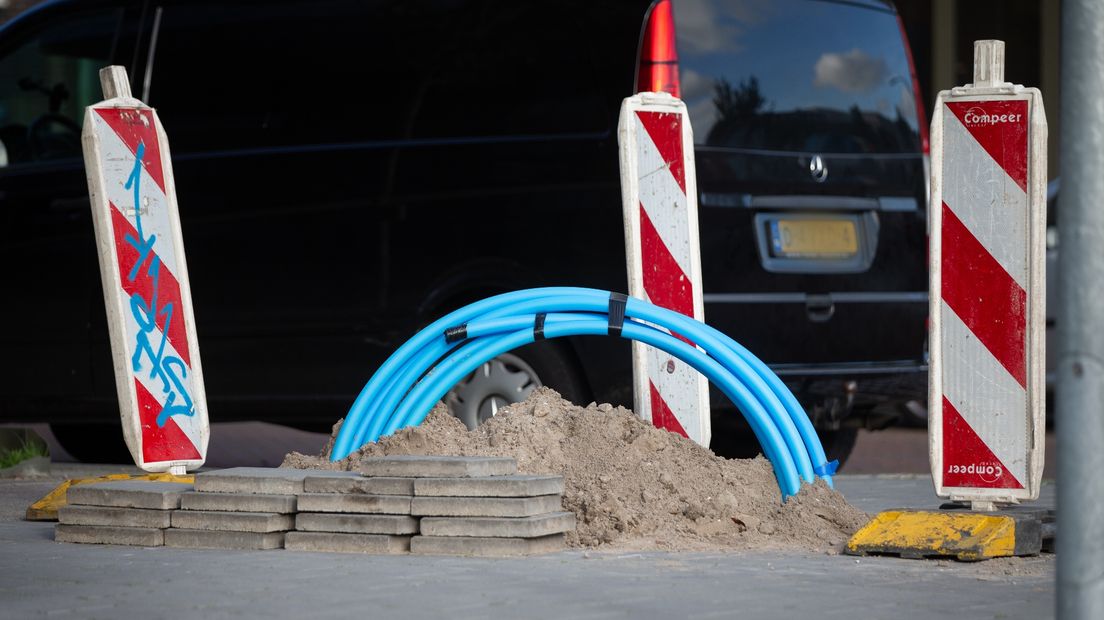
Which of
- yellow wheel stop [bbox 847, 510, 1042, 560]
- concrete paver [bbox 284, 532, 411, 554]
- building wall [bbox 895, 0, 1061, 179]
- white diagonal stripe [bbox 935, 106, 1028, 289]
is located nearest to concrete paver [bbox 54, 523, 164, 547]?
concrete paver [bbox 284, 532, 411, 554]

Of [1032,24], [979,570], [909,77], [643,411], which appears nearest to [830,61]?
[909,77]

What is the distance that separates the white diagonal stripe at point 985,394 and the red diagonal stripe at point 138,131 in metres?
2.95

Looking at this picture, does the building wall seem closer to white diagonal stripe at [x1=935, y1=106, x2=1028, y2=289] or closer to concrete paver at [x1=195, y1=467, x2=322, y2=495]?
white diagonal stripe at [x1=935, y1=106, x2=1028, y2=289]

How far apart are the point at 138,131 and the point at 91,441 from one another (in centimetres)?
356

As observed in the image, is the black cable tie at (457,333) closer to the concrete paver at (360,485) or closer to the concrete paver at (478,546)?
the concrete paver at (360,485)

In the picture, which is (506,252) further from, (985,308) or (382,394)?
(985,308)

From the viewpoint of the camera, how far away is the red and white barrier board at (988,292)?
17.5 feet

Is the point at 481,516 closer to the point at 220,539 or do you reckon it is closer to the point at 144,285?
the point at 220,539

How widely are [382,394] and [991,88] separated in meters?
2.30

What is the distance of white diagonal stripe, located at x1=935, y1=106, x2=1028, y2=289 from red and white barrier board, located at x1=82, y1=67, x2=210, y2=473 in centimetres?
281

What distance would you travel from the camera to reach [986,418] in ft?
17.7

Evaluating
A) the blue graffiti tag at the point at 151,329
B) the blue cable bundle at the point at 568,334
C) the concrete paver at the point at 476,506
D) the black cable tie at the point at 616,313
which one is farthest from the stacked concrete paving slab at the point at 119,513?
the black cable tie at the point at 616,313

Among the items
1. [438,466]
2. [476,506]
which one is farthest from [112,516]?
[476,506]

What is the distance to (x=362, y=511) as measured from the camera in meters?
5.40
